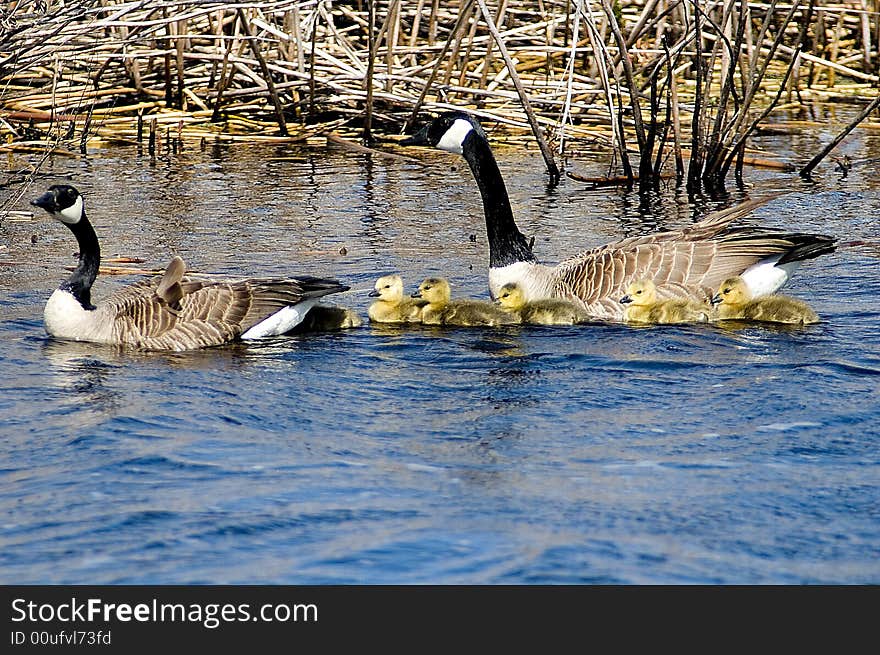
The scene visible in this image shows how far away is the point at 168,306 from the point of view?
848 cm

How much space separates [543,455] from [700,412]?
3.64ft

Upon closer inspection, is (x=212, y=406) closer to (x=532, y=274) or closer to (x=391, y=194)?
(x=532, y=274)

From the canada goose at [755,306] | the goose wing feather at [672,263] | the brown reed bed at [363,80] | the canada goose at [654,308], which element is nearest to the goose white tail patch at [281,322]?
the goose wing feather at [672,263]

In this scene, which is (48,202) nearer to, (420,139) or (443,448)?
(420,139)

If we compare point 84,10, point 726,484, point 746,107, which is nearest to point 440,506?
point 726,484

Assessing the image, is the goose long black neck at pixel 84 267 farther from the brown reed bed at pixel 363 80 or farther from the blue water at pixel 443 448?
the brown reed bed at pixel 363 80

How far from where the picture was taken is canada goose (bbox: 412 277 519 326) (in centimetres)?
888

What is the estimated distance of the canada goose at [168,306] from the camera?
8.47 m

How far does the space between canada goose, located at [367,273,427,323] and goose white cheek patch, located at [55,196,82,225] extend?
2.05 m

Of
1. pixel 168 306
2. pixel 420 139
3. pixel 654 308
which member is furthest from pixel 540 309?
pixel 168 306

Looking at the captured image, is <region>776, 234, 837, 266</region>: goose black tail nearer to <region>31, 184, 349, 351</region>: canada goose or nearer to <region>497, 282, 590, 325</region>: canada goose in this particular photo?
<region>497, 282, 590, 325</region>: canada goose

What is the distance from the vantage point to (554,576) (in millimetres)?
5062

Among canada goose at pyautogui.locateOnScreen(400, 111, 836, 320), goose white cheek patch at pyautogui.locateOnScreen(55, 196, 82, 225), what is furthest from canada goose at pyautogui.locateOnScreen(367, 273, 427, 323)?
goose white cheek patch at pyautogui.locateOnScreen(55, 196, 82, 225)
